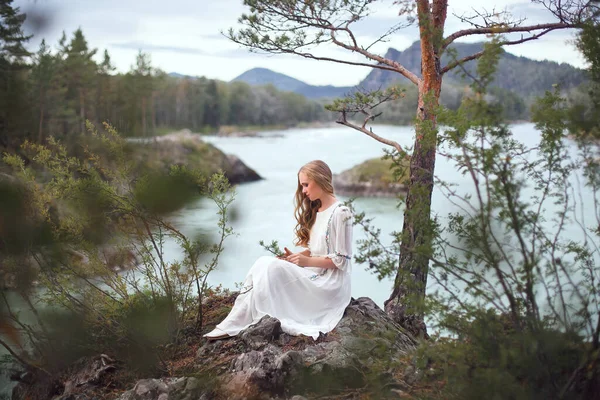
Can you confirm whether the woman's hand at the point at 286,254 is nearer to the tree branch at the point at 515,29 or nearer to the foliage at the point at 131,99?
the foliage at the point at 131,99

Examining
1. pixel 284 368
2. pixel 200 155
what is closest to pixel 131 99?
pixel 200 155

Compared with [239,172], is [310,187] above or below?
above

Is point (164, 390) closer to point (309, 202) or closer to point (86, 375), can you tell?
point (86, 375)

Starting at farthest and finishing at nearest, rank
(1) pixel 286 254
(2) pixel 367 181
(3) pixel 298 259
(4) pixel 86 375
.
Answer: (2) pixel 367 181 < (1) pixel 286 254 < (3) pixel 298 259 < (4) pixel 86 375

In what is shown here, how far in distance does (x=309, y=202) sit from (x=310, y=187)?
166 millimetres

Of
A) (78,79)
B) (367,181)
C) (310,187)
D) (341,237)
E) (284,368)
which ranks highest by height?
(78,79)

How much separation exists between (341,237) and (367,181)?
10338 mm

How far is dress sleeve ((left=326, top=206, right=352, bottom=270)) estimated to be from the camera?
12.5ft

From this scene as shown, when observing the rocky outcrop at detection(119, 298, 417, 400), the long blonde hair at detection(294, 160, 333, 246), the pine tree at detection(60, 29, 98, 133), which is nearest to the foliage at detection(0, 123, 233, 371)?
the rocky outcrop at detection(119, 298, 417, 400)

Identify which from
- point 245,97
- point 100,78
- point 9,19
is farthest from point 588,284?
point 245,97

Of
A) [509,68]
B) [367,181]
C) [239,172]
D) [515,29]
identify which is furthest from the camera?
[239,172]

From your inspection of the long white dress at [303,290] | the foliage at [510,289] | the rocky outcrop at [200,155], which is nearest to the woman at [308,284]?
the long white dress at [303,290]

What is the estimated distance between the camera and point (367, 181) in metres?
14.0

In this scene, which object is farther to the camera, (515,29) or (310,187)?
(515,29)
